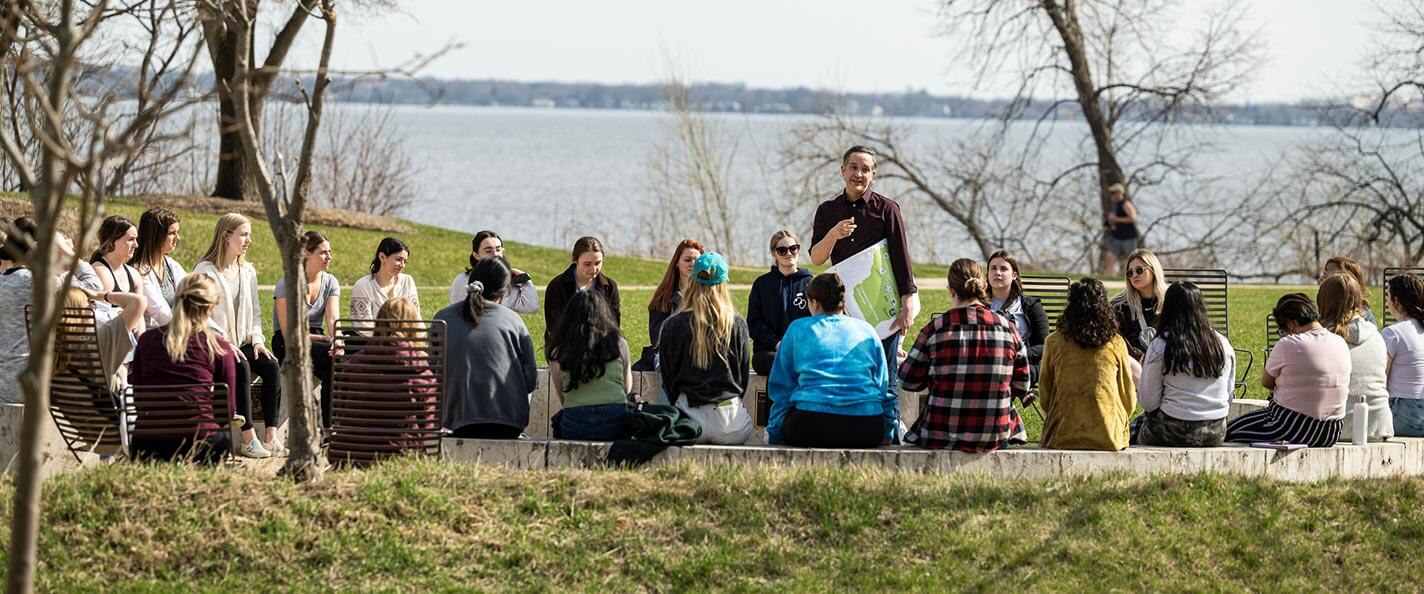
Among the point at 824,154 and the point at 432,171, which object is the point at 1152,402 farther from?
the point at 432,171

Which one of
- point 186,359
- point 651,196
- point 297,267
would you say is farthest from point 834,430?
point 651,196

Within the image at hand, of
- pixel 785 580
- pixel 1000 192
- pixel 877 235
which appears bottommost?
pixel 785 580

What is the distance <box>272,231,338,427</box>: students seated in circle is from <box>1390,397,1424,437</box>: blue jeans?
622 cm

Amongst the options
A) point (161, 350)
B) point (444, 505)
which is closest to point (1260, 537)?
point (444, 505)

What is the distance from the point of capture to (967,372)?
781 centimetres

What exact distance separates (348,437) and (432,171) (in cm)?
7139

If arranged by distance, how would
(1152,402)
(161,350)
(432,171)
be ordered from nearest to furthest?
(161,350)
(1152,402)
(432,171)

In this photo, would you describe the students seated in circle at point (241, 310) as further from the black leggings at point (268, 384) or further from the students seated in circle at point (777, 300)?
the students seated in circle at point (777, 300)

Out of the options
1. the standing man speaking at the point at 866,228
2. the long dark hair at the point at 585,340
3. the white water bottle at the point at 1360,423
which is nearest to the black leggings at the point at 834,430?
the long dark hair at the point at 585,340

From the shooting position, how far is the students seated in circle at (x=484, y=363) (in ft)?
26.3

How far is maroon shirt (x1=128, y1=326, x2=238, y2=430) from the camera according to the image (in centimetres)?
770

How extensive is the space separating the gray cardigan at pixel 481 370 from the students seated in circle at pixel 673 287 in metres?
1.77

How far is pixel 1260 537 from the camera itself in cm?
720

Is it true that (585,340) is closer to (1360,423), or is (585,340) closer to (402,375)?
(402,375)
